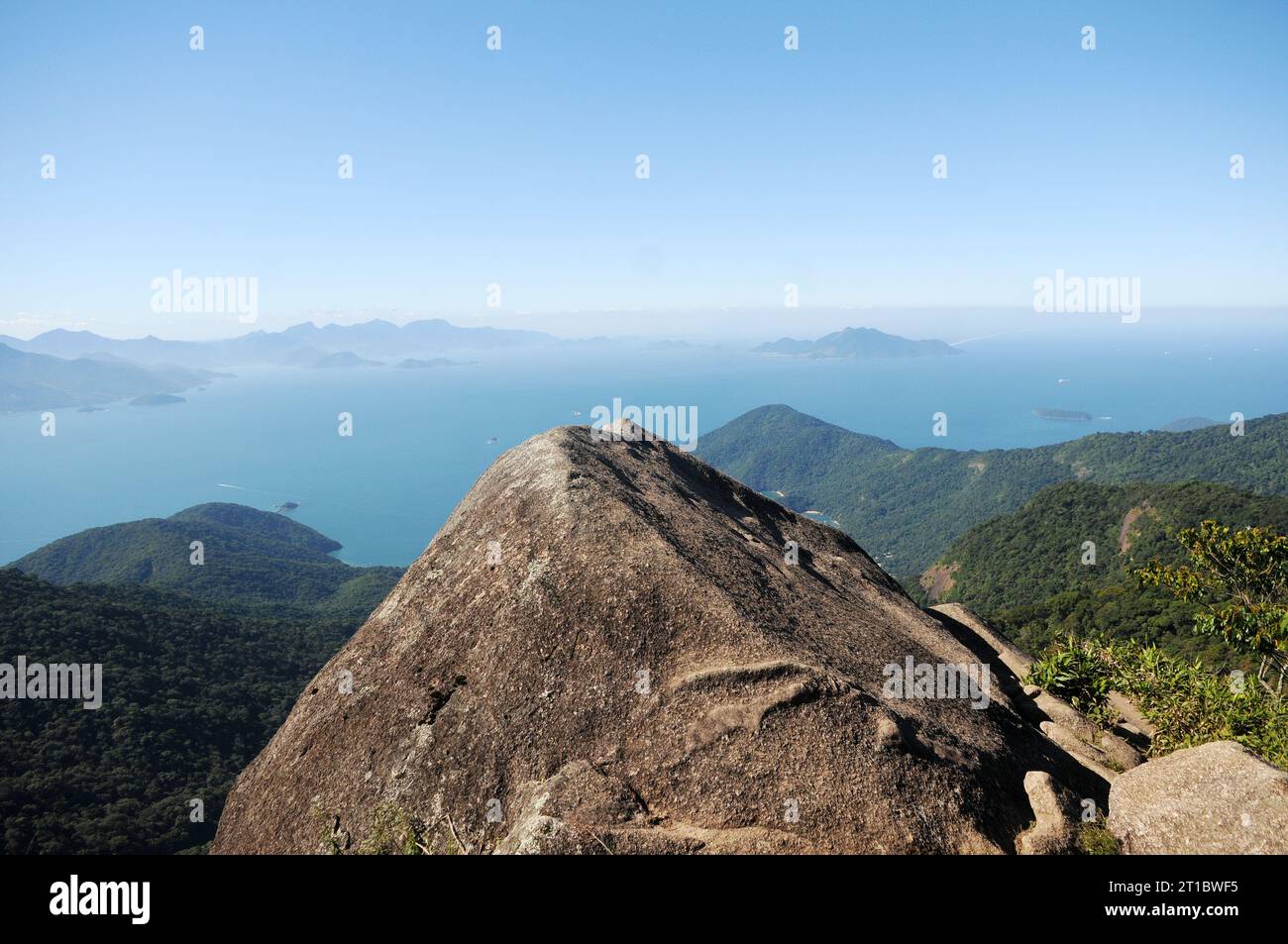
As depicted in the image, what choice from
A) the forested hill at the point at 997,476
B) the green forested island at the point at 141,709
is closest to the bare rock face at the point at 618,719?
the green forested island at the point at 141,709

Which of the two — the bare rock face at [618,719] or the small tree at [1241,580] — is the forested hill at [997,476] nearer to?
the small tree at [1241,580]

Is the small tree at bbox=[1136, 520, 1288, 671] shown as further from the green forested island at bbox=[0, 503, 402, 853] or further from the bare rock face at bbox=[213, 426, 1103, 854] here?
the green forested island at bbox=[0, 503, 402, 853]

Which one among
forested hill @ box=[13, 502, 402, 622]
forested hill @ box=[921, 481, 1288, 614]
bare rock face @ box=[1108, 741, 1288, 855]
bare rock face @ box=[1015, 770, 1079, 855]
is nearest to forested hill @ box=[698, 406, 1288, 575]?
forested hill @ box=[921, 481, 1288, 614]

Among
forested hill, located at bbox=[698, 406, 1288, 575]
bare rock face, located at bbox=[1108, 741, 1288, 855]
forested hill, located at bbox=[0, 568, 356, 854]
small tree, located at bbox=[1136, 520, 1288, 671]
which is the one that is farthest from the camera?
forested hill, located at bbox=[698, 406, 1288, 575]
